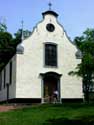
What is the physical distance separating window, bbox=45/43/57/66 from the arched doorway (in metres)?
1.08

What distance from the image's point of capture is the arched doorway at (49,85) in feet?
115

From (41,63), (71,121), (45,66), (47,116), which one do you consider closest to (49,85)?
(45,66)

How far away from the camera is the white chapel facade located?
34.4m

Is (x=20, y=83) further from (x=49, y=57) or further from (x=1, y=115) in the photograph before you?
(x=1, y=115)

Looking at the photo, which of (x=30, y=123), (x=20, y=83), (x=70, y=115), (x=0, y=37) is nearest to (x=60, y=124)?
(x=30, y=123)

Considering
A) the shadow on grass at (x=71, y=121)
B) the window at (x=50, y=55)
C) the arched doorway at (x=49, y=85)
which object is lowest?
the shadow on grass at (x=71, y=121)

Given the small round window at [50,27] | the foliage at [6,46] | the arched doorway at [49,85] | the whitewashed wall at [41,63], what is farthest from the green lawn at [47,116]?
→ the foliage at [6,46]

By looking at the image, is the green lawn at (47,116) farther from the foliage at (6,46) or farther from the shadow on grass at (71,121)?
the foliage at (6,46)

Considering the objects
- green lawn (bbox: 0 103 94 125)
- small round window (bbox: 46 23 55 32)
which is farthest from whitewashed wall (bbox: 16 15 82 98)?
green lawn (bbox: 0 103 94 125)

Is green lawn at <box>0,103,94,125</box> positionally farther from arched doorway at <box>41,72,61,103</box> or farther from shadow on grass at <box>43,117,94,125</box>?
arched doorway at <box>41,72,61,103</box>

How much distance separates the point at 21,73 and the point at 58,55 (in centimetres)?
440

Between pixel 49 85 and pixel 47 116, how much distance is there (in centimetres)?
1366

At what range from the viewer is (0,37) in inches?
1877

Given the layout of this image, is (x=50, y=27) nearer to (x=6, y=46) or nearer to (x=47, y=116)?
(x=6, y=46)
